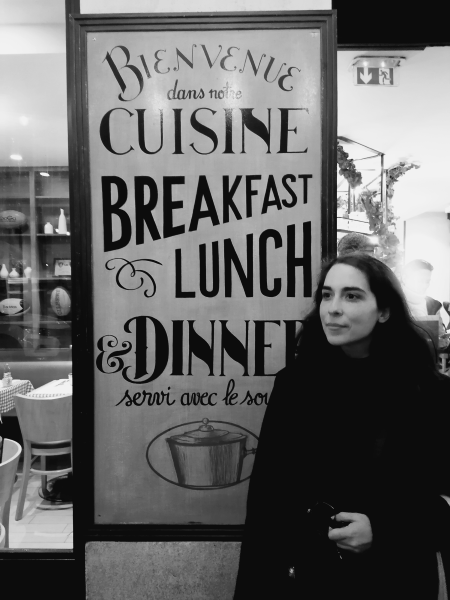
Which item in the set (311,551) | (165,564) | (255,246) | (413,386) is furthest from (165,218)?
(165,564)

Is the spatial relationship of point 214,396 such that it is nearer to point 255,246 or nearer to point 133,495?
point 133,495

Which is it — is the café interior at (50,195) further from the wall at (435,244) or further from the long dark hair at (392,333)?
the wall at (435,244)

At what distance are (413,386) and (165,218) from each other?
1073 mm

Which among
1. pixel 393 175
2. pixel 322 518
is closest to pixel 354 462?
pixel 322 518

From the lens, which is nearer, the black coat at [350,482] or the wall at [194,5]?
the black coat at [350,482]

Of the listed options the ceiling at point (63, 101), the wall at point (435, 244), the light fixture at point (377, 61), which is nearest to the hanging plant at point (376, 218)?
the ceiling at point (63, 101)

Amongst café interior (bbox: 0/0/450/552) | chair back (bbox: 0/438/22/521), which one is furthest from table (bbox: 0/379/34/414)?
chair back (bbox: 0/438/22/521)

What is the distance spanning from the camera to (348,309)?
1313mm

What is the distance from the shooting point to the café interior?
3.18 meters

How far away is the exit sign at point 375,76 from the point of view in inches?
124

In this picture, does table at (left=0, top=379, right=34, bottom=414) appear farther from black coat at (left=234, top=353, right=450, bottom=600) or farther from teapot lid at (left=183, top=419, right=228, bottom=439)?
black coat at (left=234, top=353, right=450, bottom=600)

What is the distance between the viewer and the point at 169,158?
70.3 inches

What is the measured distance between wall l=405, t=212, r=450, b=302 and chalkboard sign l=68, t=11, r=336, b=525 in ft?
35.7

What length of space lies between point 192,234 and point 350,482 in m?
1.05
